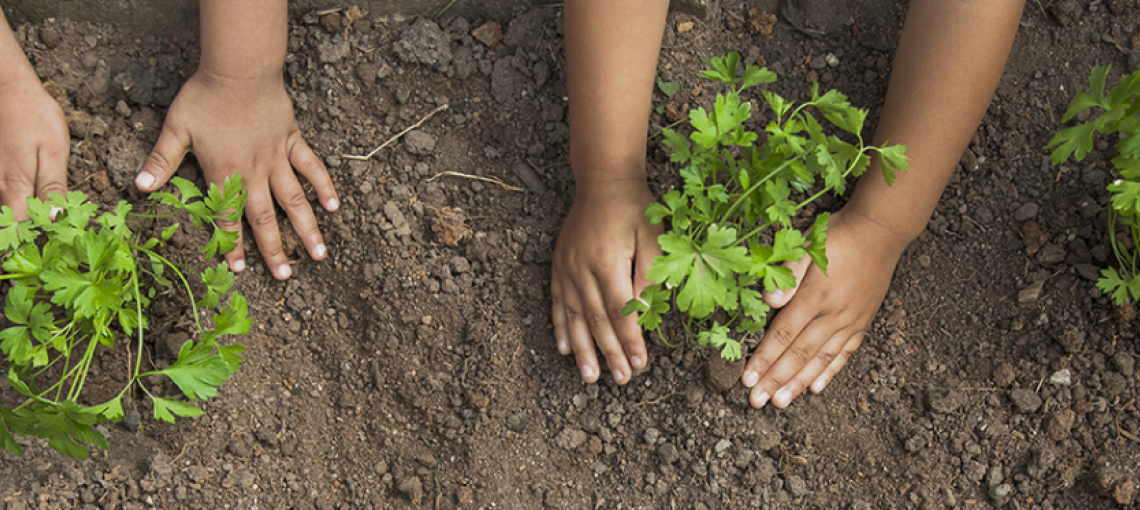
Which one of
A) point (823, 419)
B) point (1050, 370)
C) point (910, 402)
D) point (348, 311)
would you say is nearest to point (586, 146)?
point (348, 311)

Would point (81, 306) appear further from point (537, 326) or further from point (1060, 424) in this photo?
point (1060, 424)

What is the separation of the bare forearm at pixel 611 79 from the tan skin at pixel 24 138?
1361 mm

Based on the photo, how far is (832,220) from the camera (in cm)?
201

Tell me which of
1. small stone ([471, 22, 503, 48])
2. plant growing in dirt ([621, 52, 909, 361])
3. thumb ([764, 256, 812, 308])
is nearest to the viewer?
plant growing in dirt ([621, 52, 909, 361])

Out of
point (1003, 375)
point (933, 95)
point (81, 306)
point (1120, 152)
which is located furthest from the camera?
point (1003, 375)

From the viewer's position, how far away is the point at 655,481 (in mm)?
1962

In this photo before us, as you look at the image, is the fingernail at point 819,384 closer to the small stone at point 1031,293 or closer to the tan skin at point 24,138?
the small stone at point 1031,293

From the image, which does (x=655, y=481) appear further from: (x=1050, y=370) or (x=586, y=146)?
(x=1050, y=370)

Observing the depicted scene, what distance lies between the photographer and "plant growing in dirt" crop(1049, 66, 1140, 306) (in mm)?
1604

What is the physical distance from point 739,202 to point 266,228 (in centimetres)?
126

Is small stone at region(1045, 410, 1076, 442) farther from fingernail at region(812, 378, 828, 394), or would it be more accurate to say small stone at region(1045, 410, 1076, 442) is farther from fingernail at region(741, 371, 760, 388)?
fingernail at region(741, 371, 760, 388)

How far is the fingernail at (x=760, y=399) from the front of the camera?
195 cm

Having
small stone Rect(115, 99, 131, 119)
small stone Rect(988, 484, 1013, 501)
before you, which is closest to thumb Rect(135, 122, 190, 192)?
small stone Rect(115, 99, 131, 119)

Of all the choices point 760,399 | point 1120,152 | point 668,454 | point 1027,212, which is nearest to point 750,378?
point 760,399
